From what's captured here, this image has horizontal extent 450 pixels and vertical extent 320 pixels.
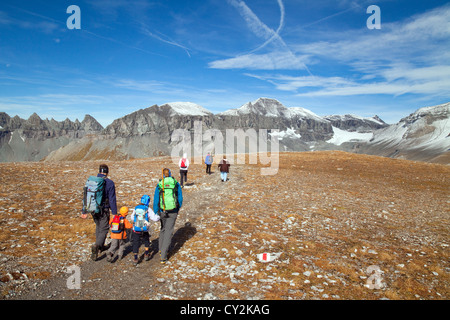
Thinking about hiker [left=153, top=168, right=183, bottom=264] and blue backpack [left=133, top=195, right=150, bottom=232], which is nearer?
blue backpack [left=133, top=195, right=150, bottom=232]

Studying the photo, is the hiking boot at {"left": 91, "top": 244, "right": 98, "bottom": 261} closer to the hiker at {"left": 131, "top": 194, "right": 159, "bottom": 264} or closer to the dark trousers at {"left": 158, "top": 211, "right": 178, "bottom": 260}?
the hiker at {"left": 131, "top": 194, "right": 159, "bottom": 264}

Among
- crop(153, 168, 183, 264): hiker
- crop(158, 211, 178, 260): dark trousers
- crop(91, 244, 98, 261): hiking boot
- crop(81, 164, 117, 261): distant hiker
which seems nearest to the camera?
crop(91, 244, 98, 261): hiking boot

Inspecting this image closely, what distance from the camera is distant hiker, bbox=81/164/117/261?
9.60m

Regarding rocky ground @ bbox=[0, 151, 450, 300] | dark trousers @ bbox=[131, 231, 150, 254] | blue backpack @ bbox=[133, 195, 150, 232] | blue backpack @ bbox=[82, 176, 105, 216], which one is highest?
blue backpack @ bbox=[82, 176, 105, 216]

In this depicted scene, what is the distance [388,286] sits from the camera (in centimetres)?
800

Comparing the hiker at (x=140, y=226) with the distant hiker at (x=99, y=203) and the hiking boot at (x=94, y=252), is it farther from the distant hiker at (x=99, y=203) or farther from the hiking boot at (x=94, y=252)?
the hiking boot at (x=94, y=252)

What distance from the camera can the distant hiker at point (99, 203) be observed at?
9602 mm

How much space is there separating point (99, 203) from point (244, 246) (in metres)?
6.46

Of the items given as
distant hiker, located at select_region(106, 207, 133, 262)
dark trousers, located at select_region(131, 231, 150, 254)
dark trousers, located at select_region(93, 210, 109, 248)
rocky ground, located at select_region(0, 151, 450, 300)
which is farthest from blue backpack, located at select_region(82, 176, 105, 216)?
rocky ground, located at select_region(0, 151, 450, 300)

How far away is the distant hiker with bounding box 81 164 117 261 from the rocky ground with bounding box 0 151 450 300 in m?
0.77

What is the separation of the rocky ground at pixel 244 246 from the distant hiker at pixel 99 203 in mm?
774

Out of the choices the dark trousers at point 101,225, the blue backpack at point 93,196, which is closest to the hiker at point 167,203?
the dark trousers at point 101,225
